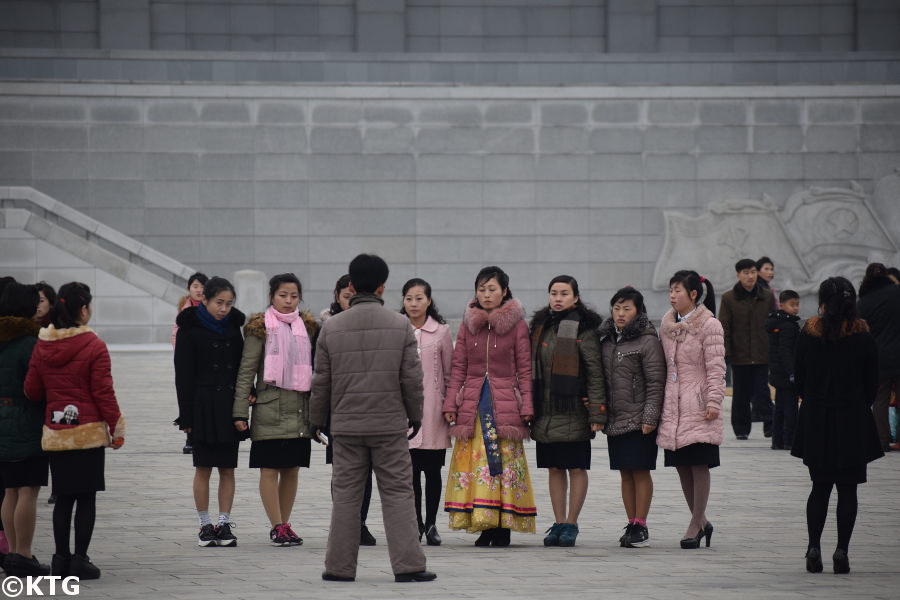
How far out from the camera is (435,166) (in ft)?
85.5

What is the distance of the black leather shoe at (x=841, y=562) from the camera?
704 centimetres

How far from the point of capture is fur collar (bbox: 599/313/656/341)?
8.35 metres

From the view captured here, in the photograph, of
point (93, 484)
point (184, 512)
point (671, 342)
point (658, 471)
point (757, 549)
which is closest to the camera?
point (93, 484)

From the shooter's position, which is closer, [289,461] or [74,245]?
[289,461]

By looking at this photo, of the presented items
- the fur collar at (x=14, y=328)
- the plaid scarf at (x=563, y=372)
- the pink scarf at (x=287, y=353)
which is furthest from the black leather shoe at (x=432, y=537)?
the fur collar at (x=14, y=328)

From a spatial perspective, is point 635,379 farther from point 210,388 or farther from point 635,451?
point 210,388

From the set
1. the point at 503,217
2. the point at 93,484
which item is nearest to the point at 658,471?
the point at 93,484

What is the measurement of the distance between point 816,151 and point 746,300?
13505mm

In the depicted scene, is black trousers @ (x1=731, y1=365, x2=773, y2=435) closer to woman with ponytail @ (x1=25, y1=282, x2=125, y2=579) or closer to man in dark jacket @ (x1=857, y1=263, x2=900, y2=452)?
man in dark jacket @ (x1=857, y1=263, x2=900, y2=452)

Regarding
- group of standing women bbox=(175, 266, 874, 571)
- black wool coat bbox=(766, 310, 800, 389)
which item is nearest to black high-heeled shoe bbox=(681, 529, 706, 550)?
group of standing women bbox=(175, 266, 874, 571)

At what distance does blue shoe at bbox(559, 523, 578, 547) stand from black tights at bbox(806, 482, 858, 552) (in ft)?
5.13

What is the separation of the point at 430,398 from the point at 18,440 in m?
2.65

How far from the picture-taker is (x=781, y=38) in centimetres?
2767

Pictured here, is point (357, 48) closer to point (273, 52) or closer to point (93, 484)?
point (273, 52)
